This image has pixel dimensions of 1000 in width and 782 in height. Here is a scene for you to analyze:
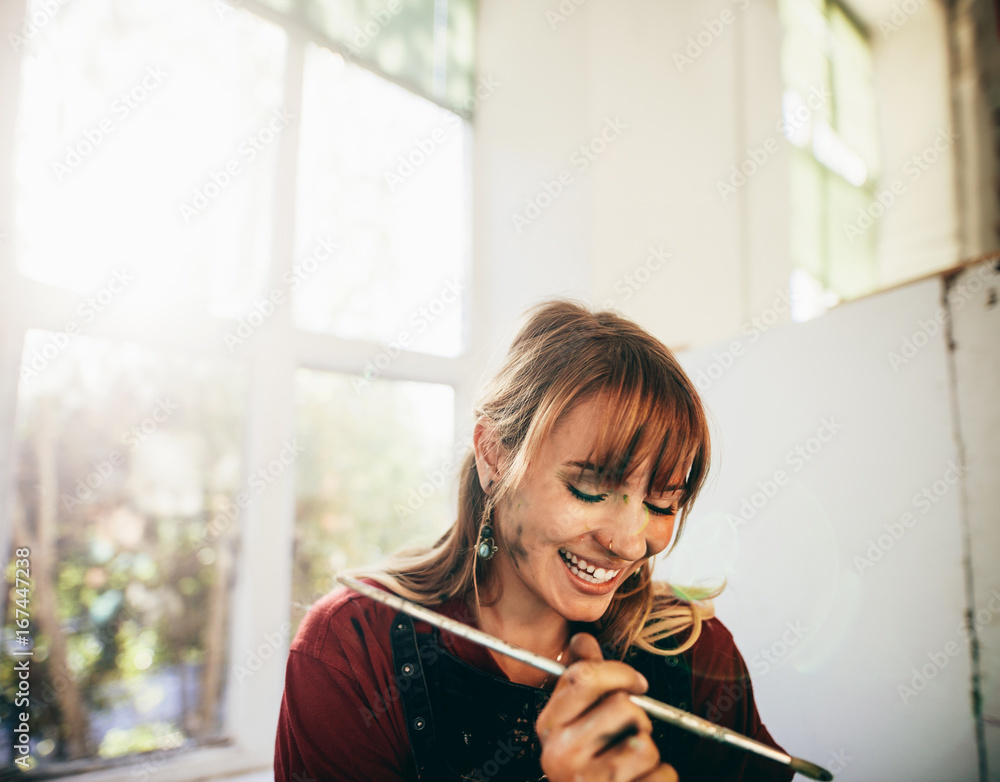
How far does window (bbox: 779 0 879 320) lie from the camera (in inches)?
49.1

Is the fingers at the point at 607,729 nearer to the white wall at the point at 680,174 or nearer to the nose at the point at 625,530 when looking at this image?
the nose at the point at 625,530

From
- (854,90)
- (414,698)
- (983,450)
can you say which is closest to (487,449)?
(414,698)

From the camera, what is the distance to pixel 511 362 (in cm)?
87

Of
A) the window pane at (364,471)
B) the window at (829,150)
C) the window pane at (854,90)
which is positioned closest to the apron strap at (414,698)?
the window pane at (364,471)

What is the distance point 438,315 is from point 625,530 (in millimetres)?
1207

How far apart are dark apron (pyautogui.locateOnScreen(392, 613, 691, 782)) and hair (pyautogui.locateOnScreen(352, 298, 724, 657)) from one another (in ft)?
0.33

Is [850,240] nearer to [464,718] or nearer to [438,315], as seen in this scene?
[438,315]

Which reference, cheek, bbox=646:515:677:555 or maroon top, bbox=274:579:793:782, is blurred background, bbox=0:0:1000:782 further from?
cheek, bbox=646:515:677:555

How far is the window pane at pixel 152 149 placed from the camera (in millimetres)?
1264

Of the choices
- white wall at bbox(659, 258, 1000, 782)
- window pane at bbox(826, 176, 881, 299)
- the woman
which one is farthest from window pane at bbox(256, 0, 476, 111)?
white wall at bbox(659, 258, 1000, 782)

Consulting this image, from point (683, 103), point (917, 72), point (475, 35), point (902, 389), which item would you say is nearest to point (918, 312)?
point (902, 389)

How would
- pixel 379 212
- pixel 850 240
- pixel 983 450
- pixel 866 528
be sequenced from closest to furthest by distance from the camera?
pixel 983 450 → pixel 866 528 → pixel 850 240 → pixel 379 212

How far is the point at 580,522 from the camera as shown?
733 mm

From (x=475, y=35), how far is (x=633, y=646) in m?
2.01
